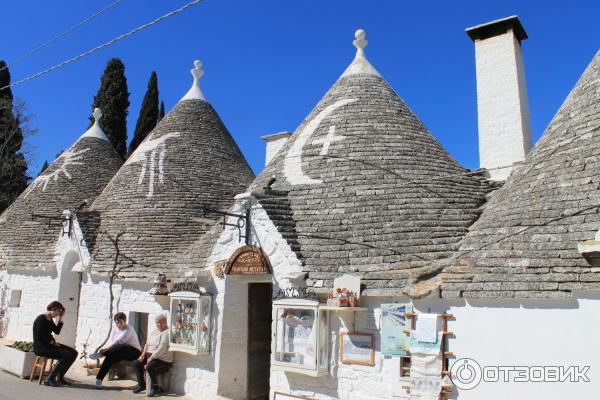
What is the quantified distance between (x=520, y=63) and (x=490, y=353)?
6.49 metres

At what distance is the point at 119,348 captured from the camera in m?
8.14

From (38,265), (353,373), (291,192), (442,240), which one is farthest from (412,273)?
(38,265)

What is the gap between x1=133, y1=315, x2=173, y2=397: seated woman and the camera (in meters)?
8.02

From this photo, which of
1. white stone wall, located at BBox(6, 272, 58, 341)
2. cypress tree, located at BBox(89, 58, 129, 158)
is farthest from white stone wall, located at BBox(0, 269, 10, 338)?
cypress tree, located at BBox(89, 58, 129, 158)

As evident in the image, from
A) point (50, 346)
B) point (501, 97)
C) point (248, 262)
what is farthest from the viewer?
point (501, 97)

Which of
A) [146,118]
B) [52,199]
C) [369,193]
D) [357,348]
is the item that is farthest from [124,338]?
[146,118]

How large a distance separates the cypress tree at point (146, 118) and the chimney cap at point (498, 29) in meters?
21.9

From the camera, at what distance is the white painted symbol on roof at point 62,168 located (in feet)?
49.9

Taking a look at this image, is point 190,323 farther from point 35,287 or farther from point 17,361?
point 35,287

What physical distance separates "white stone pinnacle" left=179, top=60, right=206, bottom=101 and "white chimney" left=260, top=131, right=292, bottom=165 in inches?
92.7

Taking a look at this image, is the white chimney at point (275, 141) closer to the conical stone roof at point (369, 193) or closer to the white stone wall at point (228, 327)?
the conical stone roof at point (369, 193)

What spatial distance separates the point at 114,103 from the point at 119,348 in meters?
21.6

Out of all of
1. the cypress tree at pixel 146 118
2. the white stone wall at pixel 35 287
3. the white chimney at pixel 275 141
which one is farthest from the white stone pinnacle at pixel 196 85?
the cypress tree at pixel 146 118

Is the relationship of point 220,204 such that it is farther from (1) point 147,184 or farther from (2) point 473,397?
(2) point 473,397
